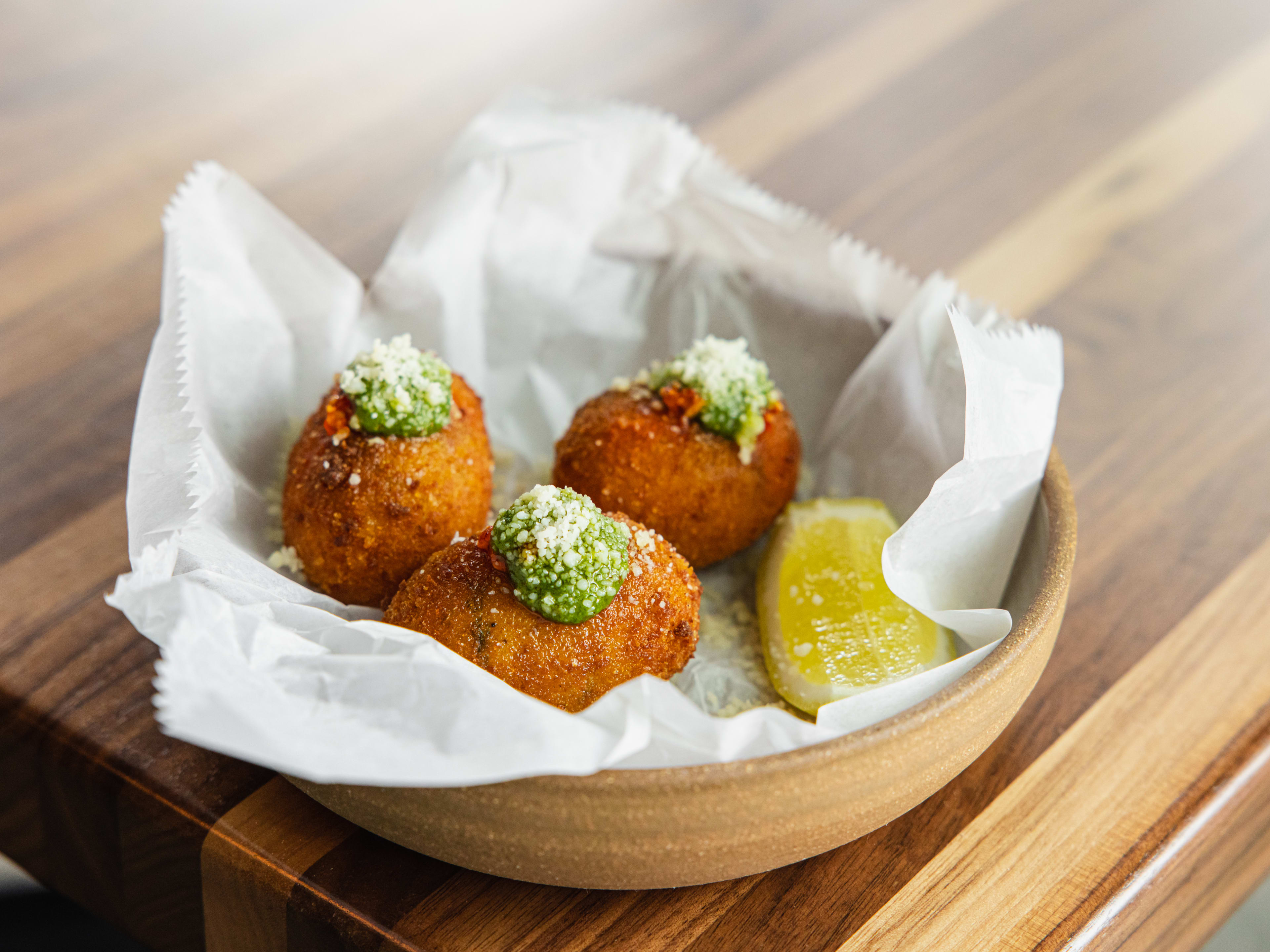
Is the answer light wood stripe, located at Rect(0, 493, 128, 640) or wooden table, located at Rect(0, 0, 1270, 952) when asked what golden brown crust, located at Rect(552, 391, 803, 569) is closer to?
wooden table, located at Rect(0, 0, 1270, 952)

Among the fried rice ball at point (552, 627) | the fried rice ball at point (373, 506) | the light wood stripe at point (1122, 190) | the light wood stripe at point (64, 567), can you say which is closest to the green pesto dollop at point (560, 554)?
the fried rice ball at point (552, 627)

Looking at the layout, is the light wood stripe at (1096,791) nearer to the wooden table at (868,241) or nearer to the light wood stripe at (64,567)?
the wooden table at (868,241)

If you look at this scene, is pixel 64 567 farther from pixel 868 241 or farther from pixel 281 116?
pixel 868 241

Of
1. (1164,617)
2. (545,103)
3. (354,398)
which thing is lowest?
(1164,617)

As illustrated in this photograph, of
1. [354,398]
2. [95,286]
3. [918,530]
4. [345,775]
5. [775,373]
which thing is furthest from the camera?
[95,286]

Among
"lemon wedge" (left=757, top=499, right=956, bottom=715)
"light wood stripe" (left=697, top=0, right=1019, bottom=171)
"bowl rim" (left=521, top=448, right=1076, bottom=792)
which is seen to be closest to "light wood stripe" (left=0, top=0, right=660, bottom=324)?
"light wood stripe" (left=697, top=0, right=1019, bottom=171)

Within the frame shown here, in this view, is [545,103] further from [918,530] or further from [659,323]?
[918,530]

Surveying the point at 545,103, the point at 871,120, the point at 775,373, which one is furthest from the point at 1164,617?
the point at 871,120
